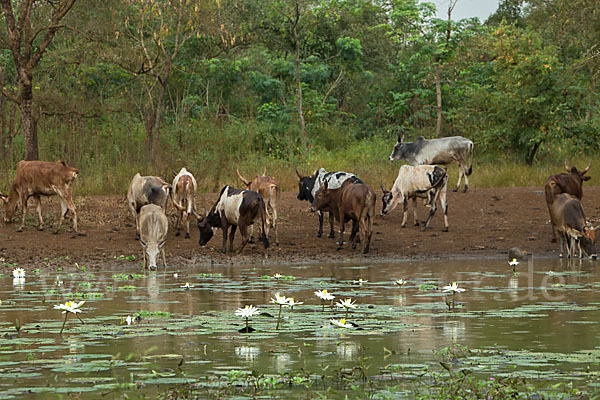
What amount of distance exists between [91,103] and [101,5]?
4116 mm

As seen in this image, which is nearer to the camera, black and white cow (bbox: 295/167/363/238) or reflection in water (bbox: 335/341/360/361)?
reflection in water (bbox: 335/341/360/361)

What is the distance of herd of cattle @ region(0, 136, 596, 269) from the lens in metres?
17.3

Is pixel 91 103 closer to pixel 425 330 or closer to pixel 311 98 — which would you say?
pixel 311 98

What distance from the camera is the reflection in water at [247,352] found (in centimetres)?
659

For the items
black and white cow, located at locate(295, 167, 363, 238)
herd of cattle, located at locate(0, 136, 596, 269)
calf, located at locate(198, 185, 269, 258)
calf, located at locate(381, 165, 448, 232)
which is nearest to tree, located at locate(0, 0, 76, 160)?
herd of cattle, located at locate(0, 136, 596, 269)

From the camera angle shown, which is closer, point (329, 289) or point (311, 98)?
point (329, 289)

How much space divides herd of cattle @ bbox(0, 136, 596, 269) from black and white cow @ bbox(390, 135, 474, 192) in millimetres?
3409

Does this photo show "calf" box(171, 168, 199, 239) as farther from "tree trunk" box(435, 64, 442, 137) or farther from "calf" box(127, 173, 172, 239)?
"tree trunk" box(435, 64, 442, 137)

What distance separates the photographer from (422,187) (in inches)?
812

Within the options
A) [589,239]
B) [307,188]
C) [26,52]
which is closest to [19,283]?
[307,188]

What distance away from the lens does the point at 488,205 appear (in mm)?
22453

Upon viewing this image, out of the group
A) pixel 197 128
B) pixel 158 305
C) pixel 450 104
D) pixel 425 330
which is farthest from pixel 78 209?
pixel 450 104

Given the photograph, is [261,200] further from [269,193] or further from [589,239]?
[589,239]

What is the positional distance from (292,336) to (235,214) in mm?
9814
